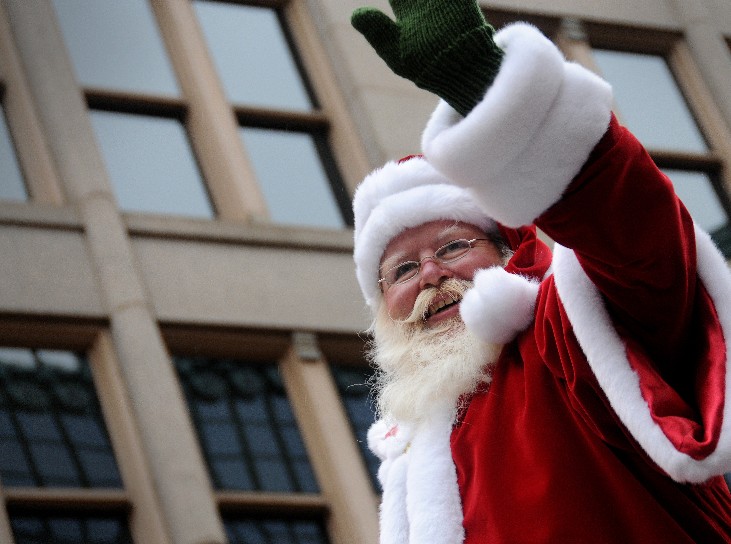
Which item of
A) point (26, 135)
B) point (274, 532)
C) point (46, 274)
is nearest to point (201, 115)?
point (26, 135)

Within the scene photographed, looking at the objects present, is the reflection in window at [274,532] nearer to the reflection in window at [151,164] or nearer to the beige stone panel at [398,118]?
the reflection in window at [151,164]

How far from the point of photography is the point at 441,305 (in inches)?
131

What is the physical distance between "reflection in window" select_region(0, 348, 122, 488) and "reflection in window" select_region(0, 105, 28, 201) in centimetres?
100

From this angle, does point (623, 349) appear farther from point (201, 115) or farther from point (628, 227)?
point (201, 115)

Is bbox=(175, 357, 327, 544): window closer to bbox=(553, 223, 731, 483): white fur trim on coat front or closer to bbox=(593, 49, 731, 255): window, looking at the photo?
bbox=(593, 49, 731, 255): window

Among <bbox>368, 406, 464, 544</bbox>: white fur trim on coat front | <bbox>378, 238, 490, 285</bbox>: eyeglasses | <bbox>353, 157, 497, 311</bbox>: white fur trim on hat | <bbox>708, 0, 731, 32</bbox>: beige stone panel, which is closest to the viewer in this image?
<bbox>368, 406, 464, 544</bbox>: white fur trim on coat front

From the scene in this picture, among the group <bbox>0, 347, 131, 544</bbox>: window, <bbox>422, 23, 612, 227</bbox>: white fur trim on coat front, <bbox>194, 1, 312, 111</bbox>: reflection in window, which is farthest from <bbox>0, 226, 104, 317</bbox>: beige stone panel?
<bbox>422, 23, 612, 227</bbox>: white fur trim on coat front

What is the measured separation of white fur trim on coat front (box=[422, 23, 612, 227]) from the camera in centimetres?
236

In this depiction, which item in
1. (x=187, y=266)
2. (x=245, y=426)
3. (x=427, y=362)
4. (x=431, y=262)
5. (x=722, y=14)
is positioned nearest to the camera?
(x=427, y=362)

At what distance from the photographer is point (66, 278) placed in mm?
6801

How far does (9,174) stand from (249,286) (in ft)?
4.73

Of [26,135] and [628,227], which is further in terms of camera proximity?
[26,135]

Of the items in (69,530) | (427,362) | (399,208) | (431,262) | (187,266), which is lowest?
(427,362)

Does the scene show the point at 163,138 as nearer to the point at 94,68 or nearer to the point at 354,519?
the point at 94,68
